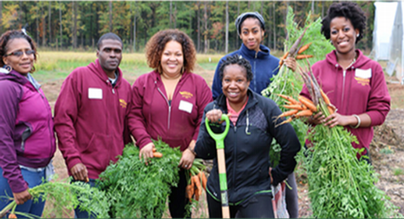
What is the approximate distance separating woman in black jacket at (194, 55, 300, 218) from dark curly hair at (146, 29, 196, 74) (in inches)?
34.5

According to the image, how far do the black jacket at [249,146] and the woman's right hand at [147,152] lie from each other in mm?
A: 592

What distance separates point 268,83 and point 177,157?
1210 millimetres

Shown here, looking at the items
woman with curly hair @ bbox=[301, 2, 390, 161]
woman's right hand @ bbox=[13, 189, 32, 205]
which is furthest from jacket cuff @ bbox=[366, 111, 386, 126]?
woman's right hand @ bbox=[13, 189, 32, 205]

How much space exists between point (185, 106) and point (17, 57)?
1586 millimetres

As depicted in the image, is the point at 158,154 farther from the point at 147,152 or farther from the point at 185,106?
the point at 185,106

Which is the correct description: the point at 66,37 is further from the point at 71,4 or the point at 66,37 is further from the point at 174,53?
the point at 174,53

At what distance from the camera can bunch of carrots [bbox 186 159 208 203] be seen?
3350 mm

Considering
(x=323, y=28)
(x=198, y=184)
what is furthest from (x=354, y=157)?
(x=198, y=184)

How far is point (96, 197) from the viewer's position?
9.60 feet

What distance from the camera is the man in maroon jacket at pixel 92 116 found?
3141 millimetres

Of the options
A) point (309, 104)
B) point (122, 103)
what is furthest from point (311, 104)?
point (122, 103)

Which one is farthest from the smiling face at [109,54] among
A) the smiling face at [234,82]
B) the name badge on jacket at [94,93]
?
the smiling face at [234,82]

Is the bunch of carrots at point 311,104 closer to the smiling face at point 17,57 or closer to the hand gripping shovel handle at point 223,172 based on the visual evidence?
the hand gripping shovel handle at point 223,172

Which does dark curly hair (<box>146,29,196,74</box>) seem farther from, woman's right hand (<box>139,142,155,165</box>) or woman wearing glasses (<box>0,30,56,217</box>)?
woman wearing glasses (<box>0,30,56,217</box>)
